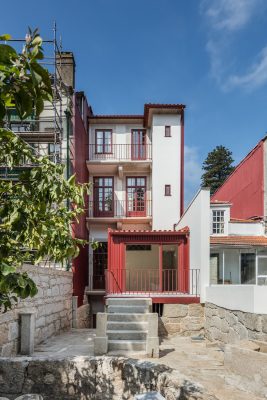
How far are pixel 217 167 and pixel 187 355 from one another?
4339 centimetres

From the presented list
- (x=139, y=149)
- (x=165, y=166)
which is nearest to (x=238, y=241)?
(x=165, y=166)

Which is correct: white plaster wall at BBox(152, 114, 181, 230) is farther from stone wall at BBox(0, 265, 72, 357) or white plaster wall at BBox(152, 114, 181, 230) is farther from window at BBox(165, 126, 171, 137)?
stone wall at BBox(0, 265, 72, 357)

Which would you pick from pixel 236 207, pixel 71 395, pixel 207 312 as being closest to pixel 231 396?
pixel 71 395

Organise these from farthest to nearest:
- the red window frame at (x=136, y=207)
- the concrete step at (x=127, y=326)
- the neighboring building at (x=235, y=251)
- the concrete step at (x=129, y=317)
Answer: the red window frame at (x=136, y=207) → the concrete step at (x=129, y=317) → the concrete step at (x=127, y=326) → the neighboring building at (x=235, y=251)

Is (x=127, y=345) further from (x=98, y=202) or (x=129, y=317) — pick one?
(x=98, y=202)

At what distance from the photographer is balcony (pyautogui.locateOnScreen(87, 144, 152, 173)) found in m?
18.3

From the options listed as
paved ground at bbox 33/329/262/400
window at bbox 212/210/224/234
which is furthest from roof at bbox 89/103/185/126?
paved ground at bbox 33/329/262/400

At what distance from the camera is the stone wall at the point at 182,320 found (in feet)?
37.1

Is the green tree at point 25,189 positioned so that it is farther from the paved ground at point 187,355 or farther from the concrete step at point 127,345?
the concrete step at point 127,345

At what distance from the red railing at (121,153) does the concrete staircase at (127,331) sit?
939 cm

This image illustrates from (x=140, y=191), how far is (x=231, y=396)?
14.0 meters

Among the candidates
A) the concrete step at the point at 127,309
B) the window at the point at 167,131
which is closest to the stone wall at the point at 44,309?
the concrete step at the point at 127,309

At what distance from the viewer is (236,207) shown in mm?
24172

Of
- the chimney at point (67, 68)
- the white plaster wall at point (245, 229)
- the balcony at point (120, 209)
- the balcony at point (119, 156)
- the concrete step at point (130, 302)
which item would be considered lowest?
the concrete step at point (130, 302)
